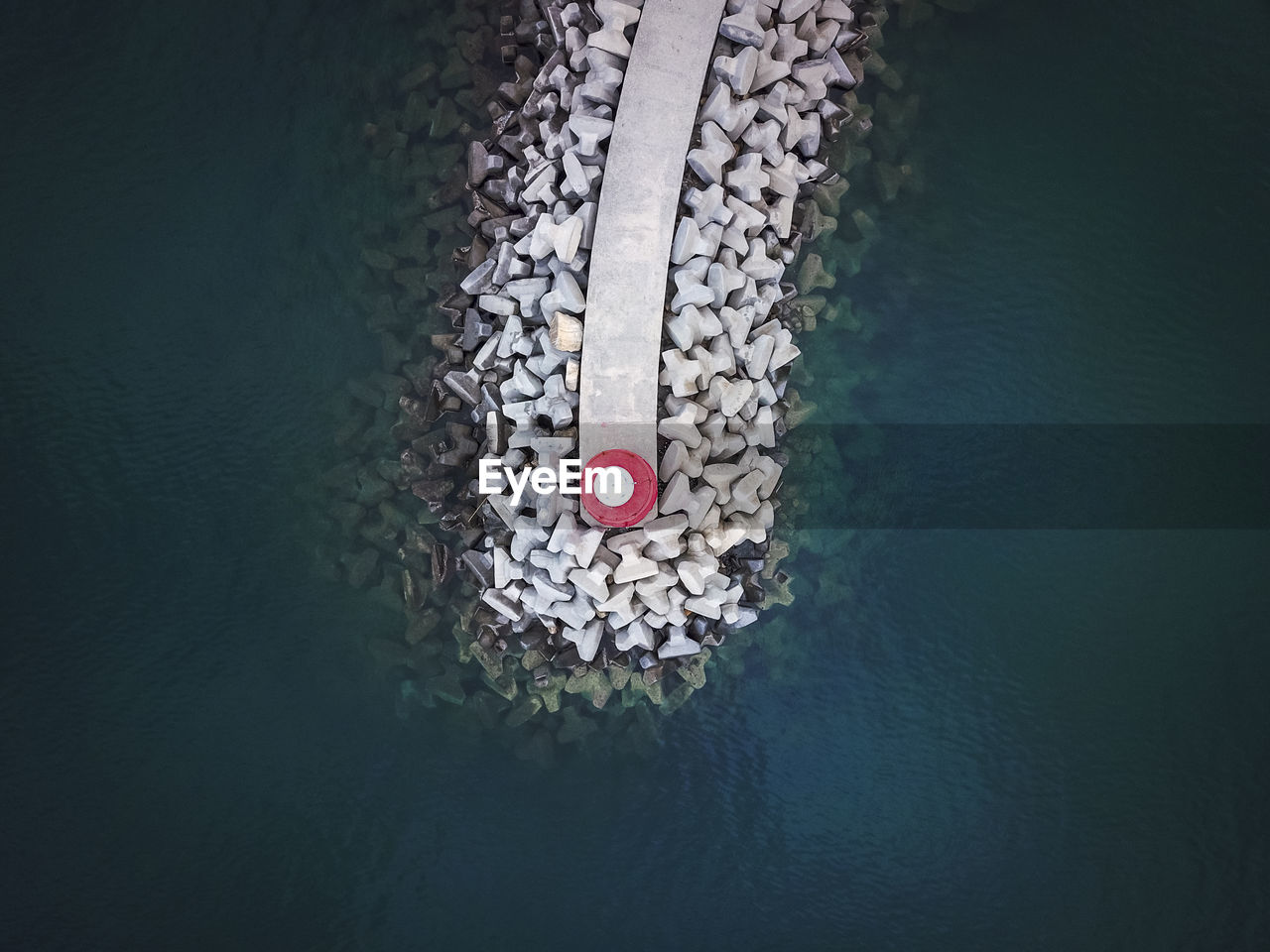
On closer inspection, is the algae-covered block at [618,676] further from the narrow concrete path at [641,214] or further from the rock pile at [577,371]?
the narrow concrete path at [641,214]

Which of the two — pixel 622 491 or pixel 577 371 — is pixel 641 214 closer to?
pixel 577 371

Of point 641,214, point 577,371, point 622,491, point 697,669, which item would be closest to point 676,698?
point 697,669

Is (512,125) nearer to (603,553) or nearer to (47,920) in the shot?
(603,553)

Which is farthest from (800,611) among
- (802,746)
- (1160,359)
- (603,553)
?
(1160,359)

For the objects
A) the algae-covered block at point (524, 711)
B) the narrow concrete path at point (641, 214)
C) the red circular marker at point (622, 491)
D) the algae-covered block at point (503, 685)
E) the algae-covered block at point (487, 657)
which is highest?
the narrow concrete path at point (641, 214)

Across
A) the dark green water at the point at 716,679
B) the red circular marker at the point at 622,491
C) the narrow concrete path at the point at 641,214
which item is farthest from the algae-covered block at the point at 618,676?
the narrow concrete path at the point at 641,214
